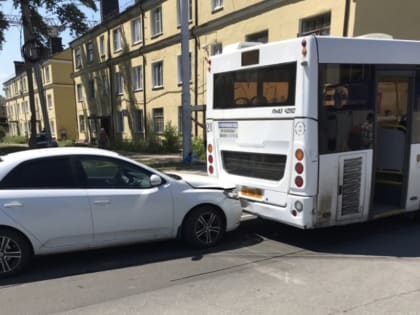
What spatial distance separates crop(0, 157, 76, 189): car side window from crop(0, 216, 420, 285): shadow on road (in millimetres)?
1097

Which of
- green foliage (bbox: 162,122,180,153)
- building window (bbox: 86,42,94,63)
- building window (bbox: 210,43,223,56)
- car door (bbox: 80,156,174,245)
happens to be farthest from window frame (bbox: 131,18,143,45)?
car door (bbox: 80,156,174,245)

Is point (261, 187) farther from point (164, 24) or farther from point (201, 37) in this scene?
point (164, 24)

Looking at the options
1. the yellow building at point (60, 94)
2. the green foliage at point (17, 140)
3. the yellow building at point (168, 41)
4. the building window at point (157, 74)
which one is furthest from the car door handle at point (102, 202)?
the green foliage at point (17, 140)

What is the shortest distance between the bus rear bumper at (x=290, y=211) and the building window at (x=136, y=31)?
22.7 metres

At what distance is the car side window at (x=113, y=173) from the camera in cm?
506

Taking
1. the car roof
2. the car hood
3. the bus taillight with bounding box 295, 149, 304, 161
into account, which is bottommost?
the car hood

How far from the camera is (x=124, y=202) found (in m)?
5.02

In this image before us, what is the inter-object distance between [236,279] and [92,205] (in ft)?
6.66

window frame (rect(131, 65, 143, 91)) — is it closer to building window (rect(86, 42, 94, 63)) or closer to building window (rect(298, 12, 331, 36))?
building window (rect(86, 42, 94, 63))

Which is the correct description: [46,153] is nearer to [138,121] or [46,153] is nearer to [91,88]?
[138,121]

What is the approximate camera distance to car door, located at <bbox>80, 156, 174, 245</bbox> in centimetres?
493

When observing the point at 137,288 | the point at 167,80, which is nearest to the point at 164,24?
the point at 167,80

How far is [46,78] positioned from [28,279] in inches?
1855

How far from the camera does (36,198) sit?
4.59m
